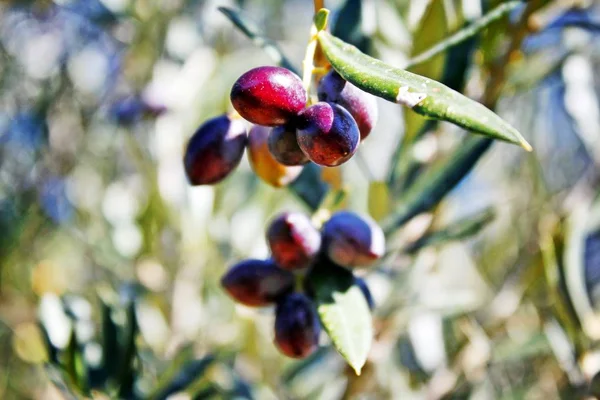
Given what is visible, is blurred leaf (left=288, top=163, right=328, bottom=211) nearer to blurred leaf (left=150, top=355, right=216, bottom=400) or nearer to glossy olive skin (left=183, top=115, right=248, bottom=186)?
glossy olive skin (left=183, top=115, right=248, bottom=186)

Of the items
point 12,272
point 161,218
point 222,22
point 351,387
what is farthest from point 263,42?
point 12,272

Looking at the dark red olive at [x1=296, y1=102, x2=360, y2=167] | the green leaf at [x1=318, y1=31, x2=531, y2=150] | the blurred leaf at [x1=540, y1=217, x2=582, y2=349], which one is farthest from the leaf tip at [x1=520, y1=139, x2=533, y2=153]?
the blurred leaf at [x1=540, y1=217, x2=582, y2=349]

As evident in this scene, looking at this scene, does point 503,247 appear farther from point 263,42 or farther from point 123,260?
point 263,42

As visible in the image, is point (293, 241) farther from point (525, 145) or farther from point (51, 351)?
point (51, 351)

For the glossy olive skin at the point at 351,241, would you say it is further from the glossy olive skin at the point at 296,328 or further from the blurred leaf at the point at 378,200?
the blurred leaf at the point at 378,200

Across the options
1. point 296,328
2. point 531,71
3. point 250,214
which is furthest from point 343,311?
point 250,214
